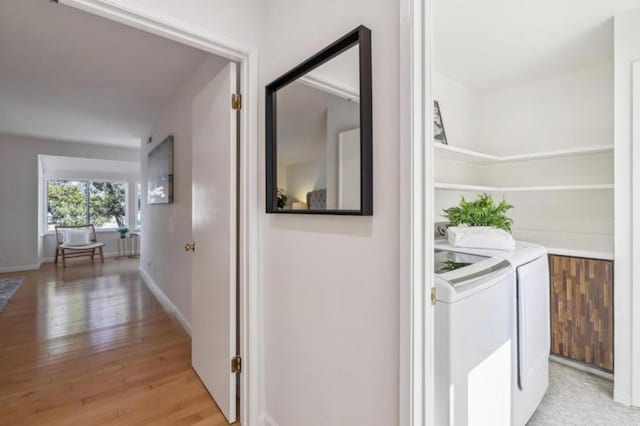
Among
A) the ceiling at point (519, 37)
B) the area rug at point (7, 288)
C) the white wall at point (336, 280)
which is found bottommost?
the area rug at point (7, 288)

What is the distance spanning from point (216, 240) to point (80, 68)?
7.37ft

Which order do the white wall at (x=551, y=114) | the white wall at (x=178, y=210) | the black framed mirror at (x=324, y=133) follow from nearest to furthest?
1. the black framed mirror at (x=324, y=133)
2. the white wall at (x=551, y=114)
3. the white wall at (x=178, y=210)

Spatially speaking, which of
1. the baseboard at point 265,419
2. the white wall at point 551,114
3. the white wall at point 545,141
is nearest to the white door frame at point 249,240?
the baseboard at point 265,419

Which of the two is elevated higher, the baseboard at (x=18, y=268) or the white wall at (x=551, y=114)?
the white wall at (x=551, y=114)

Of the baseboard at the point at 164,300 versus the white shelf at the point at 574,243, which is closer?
the white shelf at the point at 574,243

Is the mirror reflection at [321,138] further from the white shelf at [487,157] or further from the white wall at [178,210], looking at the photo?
the white wall at [178,210]

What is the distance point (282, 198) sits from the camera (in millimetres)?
1478

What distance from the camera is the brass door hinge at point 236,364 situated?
5.57 ft

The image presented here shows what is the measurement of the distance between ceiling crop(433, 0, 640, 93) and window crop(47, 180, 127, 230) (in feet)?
23.8

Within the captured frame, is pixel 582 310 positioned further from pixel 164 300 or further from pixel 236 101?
pixel 164 300

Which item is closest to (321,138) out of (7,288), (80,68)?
(80,68)

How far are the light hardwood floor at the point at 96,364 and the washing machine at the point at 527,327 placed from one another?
1526 millimetres

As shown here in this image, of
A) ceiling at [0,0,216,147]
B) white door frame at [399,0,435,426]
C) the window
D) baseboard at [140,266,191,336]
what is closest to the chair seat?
the window

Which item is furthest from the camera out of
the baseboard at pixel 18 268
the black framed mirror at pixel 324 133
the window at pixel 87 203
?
the window at pixel 87 203
